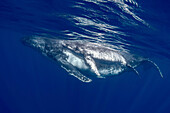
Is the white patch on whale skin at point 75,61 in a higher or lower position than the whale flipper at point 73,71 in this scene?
higher

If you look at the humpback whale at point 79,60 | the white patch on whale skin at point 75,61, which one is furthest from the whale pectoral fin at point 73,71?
the white patch on whale skin at point 75,61

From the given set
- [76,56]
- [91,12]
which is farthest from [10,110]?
[91,12]

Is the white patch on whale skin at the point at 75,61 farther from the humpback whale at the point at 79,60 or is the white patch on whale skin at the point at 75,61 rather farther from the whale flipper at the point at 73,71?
the whale flipper at the point at 73,71

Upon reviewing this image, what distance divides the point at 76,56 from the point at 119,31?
5176 millimetres

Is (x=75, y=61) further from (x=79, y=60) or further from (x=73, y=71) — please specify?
(x=73, y=71)

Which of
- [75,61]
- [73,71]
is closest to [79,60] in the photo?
[75,61]

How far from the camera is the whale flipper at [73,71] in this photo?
824 cm

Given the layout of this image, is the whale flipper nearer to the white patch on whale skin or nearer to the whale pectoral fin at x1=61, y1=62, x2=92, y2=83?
the whale pectoral fin at x1=61, y1=62, x2=92, y2=83

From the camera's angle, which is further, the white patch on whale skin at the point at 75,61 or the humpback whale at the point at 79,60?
the white patch on whale skin at the point at 75,61

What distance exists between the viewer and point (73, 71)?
28.8ft

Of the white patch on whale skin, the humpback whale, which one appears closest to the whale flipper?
the humpback whale

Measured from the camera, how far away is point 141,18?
9969 mm

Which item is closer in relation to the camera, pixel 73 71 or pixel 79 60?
pixel 73 71

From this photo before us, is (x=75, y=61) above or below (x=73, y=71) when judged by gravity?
above
